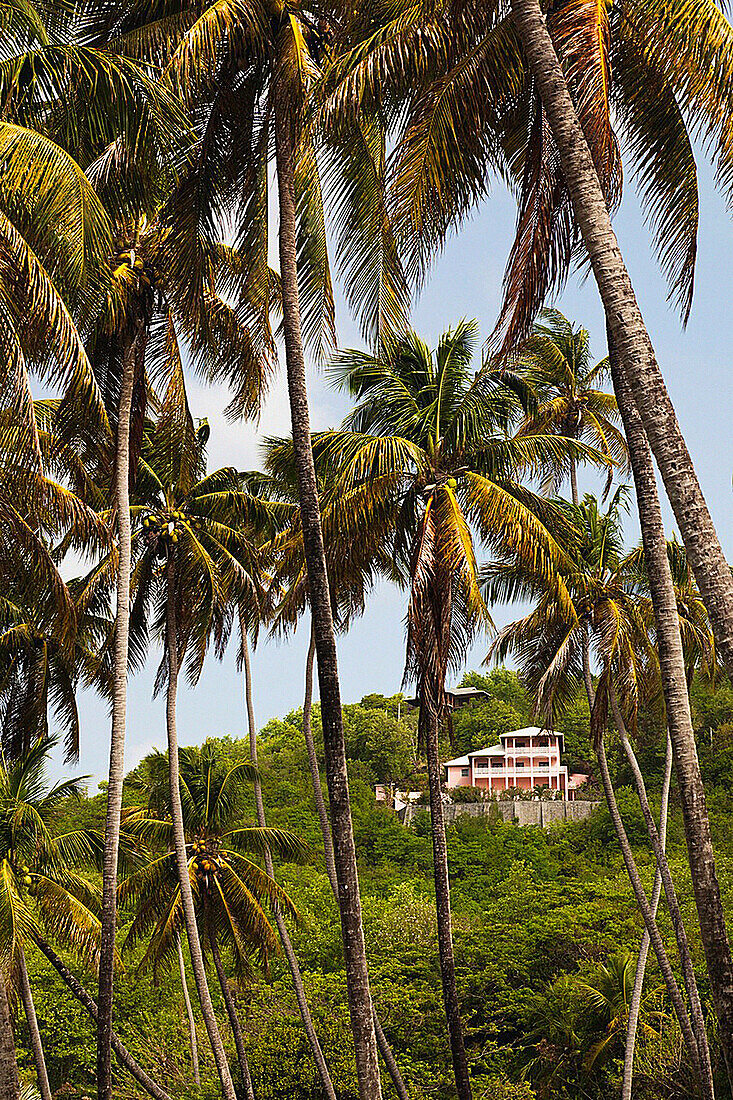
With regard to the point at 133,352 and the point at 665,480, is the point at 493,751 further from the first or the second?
the point at 665,480

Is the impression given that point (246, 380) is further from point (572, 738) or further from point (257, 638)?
point (572, 738)

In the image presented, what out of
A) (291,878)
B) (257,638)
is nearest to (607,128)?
(257,638)

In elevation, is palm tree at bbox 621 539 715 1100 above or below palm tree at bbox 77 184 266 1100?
below

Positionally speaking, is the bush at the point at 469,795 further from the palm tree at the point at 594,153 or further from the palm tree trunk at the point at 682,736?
the palm tree trunk at the point at 682,736

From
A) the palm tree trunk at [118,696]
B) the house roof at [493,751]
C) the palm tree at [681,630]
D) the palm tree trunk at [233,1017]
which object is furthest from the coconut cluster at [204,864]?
the house roof at [493,751]

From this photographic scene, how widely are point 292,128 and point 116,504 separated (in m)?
5.42

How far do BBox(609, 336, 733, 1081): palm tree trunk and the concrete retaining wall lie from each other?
2570 cm

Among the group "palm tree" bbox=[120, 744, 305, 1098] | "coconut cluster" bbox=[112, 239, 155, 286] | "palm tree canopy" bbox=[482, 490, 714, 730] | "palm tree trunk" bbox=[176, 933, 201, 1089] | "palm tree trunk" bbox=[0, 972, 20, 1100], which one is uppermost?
"coconut cluster" bbox=[112, 239, 155, 286]

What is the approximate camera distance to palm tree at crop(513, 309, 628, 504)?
1891cm

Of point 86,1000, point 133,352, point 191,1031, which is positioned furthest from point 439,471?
point 191,1031

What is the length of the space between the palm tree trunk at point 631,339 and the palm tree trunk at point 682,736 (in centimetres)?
29

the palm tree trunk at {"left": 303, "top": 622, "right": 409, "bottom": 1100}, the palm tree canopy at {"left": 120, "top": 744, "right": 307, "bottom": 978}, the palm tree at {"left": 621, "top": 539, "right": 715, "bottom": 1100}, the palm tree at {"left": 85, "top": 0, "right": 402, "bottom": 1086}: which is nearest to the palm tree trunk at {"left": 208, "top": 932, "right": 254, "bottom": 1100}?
the palm tree canopy at {"left": 120, "top": 744, "right": 307, "bottom": 978}

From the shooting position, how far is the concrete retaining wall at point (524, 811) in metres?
31.1

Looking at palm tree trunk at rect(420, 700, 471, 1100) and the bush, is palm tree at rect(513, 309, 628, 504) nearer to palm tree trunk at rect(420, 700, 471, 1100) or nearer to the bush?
palm tree trunk at rect(420, 700, 471, 1100)
